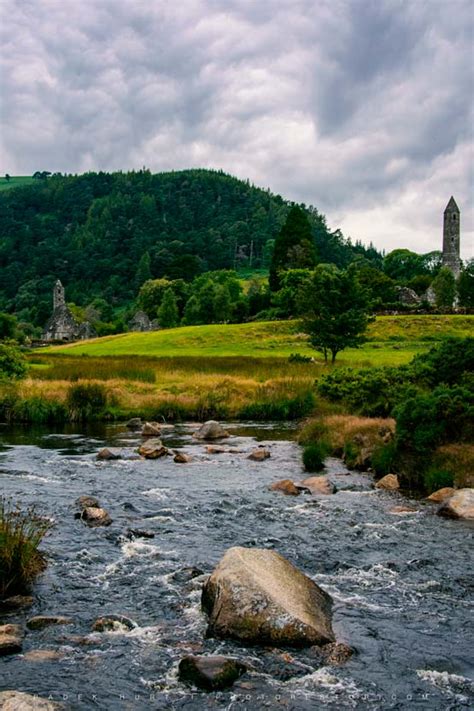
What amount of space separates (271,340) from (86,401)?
47.4 metres

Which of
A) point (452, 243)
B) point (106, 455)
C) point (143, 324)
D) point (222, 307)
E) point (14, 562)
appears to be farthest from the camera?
point (452, 243)

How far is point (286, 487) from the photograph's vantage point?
22000mm

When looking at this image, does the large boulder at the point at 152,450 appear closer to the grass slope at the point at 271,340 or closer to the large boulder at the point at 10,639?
the large boulder at the point at 10,639

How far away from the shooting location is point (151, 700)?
9.67 metres

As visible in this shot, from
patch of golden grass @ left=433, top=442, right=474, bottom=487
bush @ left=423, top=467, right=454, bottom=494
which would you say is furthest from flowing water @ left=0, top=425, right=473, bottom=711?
patch of golden grass @ left=433, top=442, right=474, bottom=487

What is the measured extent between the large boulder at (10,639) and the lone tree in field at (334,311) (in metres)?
50.8

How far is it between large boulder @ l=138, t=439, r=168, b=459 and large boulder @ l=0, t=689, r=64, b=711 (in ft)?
60.8

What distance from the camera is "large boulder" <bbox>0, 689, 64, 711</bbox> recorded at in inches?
342

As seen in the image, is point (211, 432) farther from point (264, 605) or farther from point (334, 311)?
point (334, 311)

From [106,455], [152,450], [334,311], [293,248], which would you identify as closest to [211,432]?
[152,450]

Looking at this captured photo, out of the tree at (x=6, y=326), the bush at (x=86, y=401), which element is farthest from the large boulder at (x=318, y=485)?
the tree at (x=6, y=326)

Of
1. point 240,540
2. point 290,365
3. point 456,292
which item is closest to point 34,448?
point 240,540

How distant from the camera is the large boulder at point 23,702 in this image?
8.70 m

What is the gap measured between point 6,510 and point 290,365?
125 feet
